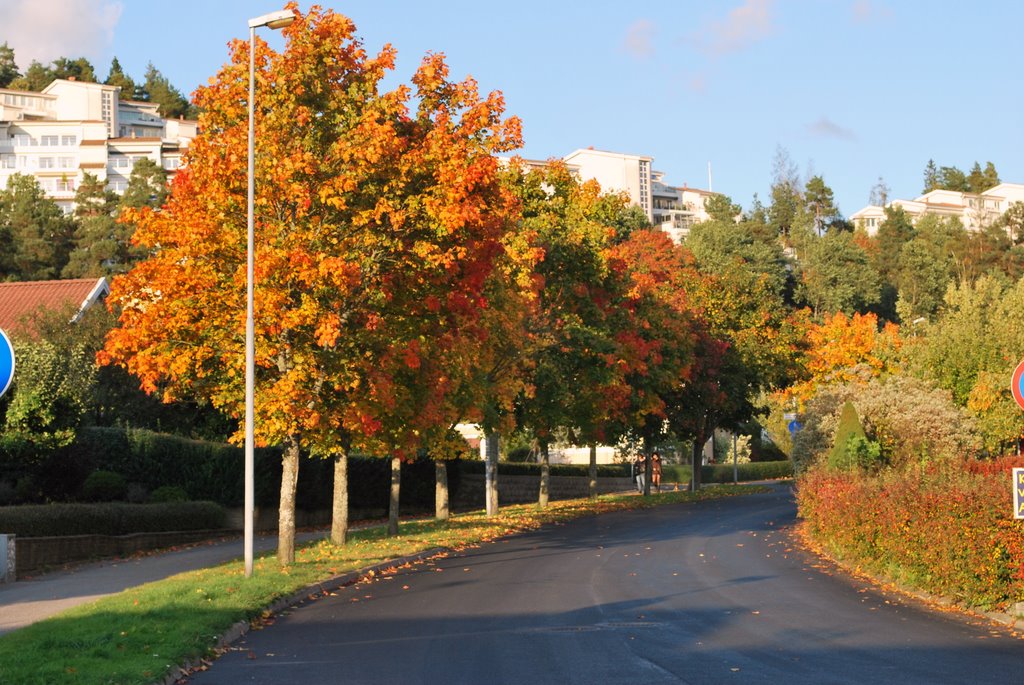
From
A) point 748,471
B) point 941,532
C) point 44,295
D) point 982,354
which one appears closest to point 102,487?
point 44,295

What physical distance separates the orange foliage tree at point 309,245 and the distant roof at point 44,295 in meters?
23.1

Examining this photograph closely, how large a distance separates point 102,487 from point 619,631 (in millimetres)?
20004

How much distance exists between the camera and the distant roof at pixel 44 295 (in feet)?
149

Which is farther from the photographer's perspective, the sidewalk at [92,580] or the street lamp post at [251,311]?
the street lamp post at [251,311]

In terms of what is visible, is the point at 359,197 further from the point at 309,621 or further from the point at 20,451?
the point at 20,451

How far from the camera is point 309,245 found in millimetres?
22297

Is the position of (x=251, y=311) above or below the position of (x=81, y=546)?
above

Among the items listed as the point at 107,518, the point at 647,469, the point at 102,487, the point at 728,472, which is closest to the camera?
the point at 107,518

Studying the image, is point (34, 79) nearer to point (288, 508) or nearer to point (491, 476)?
point (491, 476)

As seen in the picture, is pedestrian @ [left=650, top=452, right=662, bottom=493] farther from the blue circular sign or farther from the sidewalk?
the blue circular sign

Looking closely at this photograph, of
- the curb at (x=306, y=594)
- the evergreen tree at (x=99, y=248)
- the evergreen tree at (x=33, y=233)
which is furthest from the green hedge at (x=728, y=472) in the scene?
the curb at (x=306, y=594)

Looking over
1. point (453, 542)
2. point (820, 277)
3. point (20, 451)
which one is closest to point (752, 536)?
point (453, 542)

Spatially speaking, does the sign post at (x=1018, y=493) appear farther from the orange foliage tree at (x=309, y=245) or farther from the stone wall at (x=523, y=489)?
the stone wall at (x=523, y=489)

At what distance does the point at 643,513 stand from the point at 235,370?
23.3 metres
